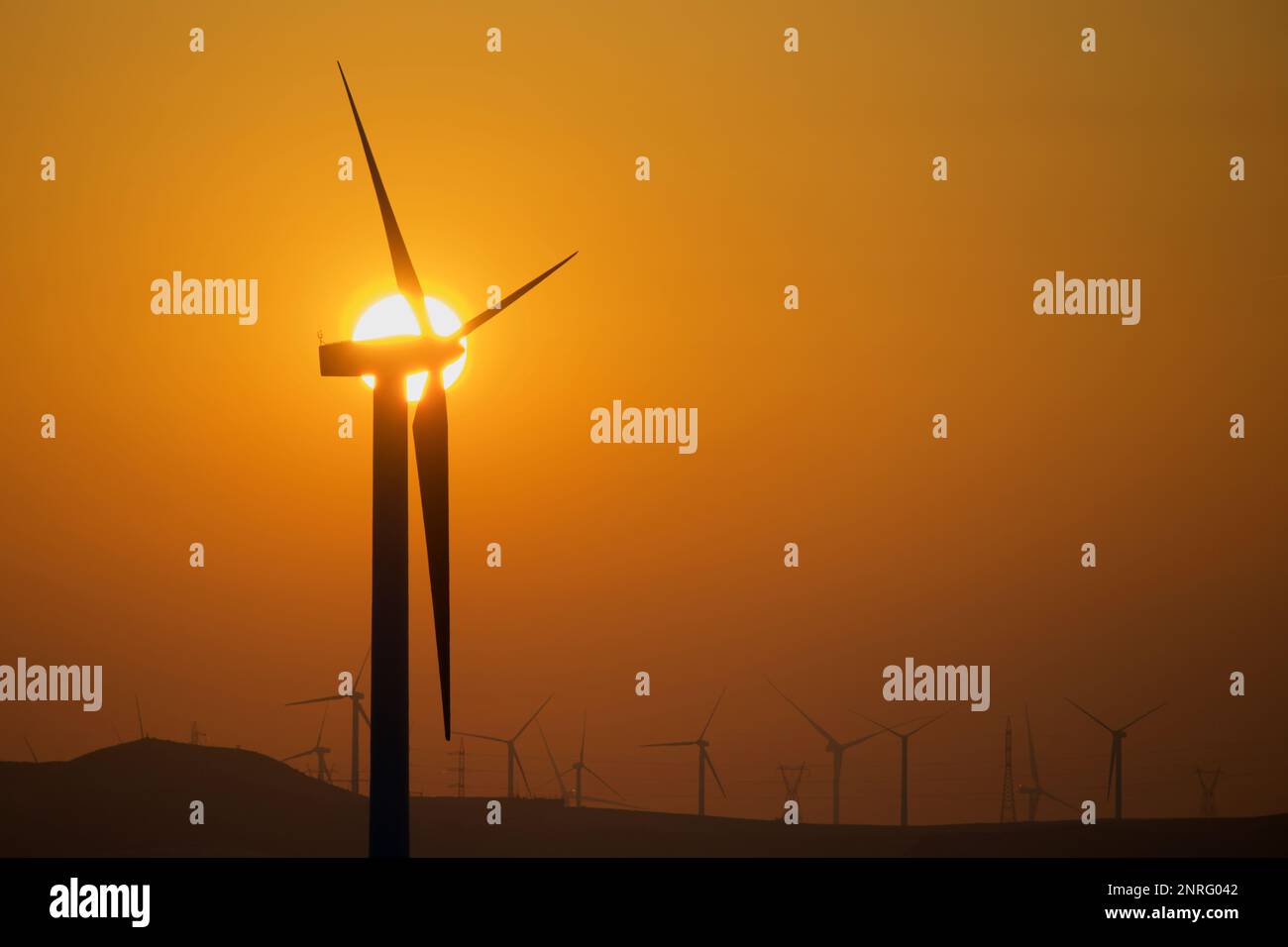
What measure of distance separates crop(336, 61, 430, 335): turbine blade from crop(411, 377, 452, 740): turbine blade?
1788 millimetres

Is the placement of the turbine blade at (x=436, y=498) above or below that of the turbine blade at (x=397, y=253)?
below

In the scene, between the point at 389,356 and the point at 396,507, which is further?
the point at 389,356

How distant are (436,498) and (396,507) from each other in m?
1.57

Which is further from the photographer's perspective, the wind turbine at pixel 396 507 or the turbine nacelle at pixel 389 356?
the turbine nacelle at pixel 389 356

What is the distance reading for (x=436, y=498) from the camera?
34125 mm

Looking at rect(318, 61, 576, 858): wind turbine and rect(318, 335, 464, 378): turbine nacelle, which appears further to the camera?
rect(318, 335, 464, 378): turbine nacelle

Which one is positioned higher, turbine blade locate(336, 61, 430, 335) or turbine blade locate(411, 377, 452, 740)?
turbine blade locate(336, 61, 430, 335)

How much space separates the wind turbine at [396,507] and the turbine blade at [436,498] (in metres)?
0.02

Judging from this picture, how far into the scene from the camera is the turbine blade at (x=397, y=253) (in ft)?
116

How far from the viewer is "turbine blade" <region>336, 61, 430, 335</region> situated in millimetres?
35219

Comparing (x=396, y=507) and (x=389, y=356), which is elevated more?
(x=389, y=356)

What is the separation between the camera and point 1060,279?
40.4 m

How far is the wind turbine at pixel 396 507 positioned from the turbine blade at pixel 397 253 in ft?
0.07

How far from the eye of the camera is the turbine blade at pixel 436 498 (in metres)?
33.8
